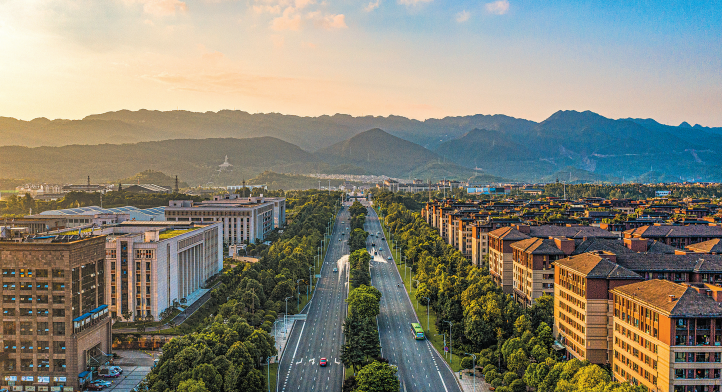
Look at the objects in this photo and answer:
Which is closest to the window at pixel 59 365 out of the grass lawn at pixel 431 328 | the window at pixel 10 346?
the window at pixel 10 346

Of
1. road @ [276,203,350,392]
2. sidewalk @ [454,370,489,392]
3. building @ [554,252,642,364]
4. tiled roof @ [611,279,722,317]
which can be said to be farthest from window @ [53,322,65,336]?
tiled roof @ [611,279,722,317]

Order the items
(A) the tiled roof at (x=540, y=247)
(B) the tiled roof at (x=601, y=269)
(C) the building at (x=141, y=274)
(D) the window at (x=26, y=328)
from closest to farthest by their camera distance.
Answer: (D) the window at (x=26, y=328)
(B) the tiled roof at (x=601, y=269)
(C) the building at (x=141, y=274)
(A) the tiled roof at (x=540, y=247)

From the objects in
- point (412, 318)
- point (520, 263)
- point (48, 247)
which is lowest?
point (412, 318)

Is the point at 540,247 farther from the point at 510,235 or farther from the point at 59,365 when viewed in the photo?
the point at 59,365

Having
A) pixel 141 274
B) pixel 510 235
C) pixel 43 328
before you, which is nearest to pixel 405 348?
pixel 510 235

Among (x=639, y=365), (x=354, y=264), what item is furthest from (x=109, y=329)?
(x=639, y=365)

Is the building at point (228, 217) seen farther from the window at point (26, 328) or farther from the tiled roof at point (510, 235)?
the window at point (26, 328)

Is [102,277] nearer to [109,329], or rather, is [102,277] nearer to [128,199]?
[109,329]
